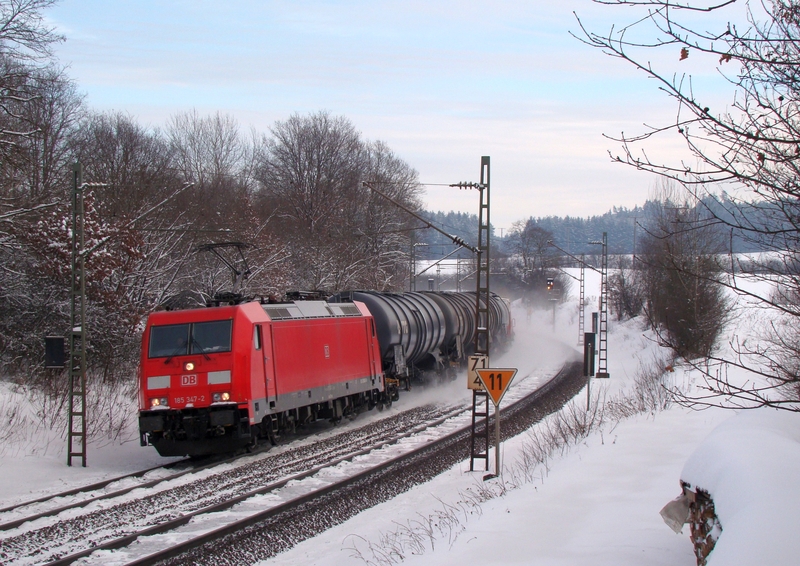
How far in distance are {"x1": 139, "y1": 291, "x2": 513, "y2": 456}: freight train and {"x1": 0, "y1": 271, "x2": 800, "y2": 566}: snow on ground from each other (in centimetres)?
135

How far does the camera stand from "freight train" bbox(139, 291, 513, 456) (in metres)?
13.9

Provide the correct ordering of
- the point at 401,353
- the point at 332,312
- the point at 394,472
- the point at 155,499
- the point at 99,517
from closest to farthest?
the point at 99,517 < the point at 155,499 < the point at 394,472 < the point at 332,312 < the point at 401,353

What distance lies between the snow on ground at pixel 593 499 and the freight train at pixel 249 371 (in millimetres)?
1345

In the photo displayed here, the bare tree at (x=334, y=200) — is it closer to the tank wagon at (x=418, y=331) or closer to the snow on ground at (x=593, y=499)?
the tank wagon at (x=418, y=331)

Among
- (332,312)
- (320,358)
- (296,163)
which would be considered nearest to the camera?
(320,358)

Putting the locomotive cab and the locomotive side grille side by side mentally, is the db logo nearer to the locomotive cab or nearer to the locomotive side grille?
the locomotive cab

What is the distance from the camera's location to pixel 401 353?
72.7ft

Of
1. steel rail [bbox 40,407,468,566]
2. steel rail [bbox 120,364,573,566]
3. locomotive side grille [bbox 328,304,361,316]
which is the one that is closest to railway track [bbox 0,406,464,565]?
steel rail [bbox 40,407,468,566]

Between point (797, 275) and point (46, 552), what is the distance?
850 cm

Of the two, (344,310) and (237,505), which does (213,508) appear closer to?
(237,505)

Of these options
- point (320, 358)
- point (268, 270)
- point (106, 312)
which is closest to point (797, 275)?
point (320, 358)

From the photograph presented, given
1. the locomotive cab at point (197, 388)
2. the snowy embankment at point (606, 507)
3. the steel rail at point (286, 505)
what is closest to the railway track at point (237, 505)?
the steel rail at point (286, 505)

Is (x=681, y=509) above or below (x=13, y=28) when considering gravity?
below

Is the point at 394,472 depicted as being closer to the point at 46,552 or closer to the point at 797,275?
the point at 46,552
